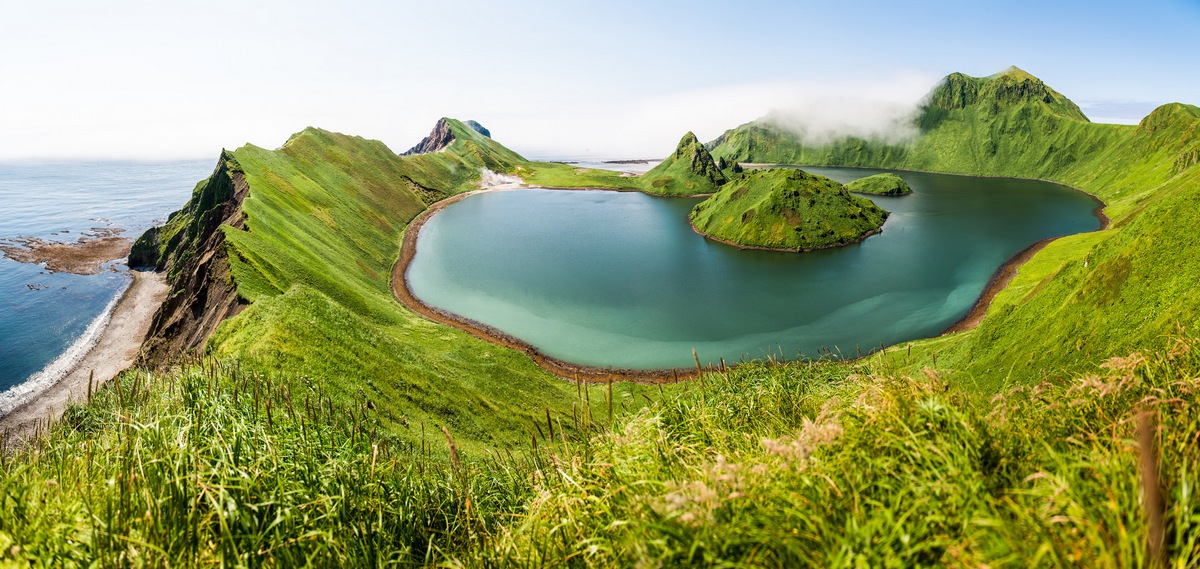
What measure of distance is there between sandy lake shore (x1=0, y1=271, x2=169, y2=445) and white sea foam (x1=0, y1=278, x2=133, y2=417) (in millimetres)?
379

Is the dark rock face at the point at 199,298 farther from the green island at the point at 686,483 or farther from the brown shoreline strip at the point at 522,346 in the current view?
the brown shoreline strip at the point at 522,346

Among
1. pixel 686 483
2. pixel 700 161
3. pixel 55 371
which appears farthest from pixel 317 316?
pixel 700 161

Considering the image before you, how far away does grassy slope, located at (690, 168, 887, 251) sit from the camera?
9319 cm

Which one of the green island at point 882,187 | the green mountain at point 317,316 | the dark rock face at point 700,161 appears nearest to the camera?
the green mountain at point 317,316

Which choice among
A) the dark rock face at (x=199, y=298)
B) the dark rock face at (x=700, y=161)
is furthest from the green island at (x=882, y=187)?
the dark rock face at (x=199, y=298)

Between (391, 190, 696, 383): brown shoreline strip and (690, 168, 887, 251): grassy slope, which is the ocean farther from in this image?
(690, 168, 887, 251): grassy slope

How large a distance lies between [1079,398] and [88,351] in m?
79.8

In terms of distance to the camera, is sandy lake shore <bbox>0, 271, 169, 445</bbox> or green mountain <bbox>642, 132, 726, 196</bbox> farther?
green mountain <bbox>642, 132, 726, 196</bbox>

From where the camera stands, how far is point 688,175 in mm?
177000

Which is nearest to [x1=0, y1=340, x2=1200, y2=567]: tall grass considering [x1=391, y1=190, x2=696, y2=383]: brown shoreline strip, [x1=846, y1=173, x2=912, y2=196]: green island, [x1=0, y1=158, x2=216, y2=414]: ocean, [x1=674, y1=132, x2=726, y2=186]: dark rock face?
[x1=391, y1=190, x2=696, y2=383]: brown shoreline strip

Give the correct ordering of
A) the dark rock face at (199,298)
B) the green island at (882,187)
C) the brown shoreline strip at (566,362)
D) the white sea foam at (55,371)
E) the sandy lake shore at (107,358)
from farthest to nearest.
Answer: the green island at (882,187)
the brown shoreline strip at (566,362)
the white sea foam at (55,371)
the sandy lake shore at (107,358)
the dark rock face at (199,298)

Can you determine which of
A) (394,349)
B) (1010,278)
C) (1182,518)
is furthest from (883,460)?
(1010,278)

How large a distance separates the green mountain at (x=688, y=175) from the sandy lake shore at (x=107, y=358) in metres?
143

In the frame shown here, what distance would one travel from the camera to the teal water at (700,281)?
53.5 m
